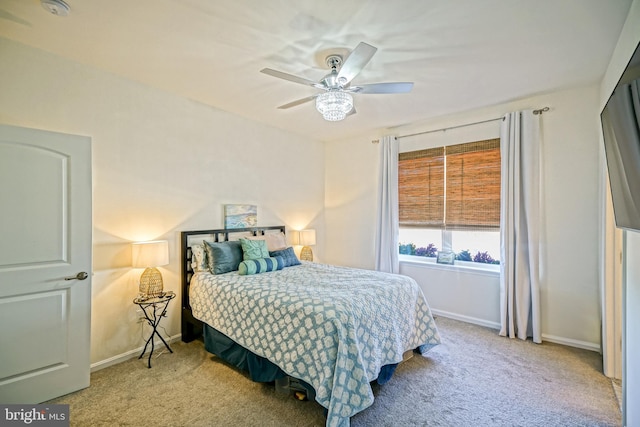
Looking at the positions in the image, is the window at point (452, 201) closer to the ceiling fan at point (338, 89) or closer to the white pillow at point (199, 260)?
the ceiling fan at point (338, 89)

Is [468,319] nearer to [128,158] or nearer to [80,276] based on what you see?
[80,276]

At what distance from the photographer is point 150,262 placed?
2.81 meters

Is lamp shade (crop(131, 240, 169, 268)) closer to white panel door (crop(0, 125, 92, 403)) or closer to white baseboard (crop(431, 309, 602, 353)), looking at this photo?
white panel door (crop(0, 125, 92, 403))

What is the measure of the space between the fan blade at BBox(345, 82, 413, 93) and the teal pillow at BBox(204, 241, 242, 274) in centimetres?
224

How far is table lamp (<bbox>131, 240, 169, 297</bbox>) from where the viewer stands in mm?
2795

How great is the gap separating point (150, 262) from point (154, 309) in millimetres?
511

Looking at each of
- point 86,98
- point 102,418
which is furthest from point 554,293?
point 86,98

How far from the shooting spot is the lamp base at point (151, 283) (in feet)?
9.64

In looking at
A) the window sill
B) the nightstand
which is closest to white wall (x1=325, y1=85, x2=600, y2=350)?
the window sill

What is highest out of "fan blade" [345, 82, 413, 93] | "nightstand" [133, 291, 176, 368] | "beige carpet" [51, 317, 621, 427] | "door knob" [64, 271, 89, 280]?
"fan blade" [345, 82, 413, 93]

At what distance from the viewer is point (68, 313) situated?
7.73 feet

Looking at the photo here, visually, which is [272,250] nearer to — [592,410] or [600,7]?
[592,410]

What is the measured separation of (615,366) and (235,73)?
14.7 ft

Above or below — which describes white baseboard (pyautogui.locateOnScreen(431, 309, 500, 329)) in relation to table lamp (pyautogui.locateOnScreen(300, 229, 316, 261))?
below
